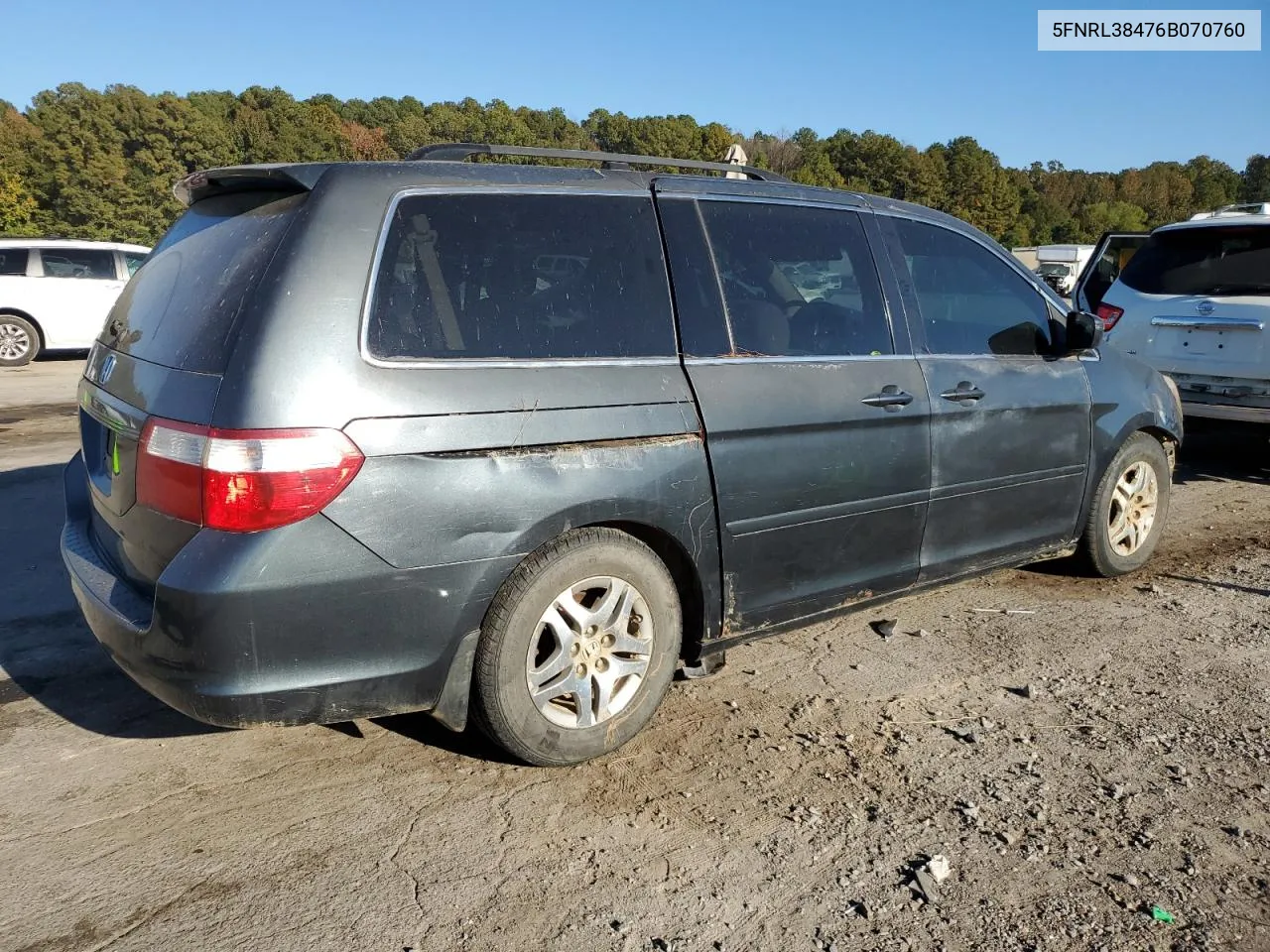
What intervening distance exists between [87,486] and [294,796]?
1.31 meters

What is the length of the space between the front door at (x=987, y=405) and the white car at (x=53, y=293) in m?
13.3

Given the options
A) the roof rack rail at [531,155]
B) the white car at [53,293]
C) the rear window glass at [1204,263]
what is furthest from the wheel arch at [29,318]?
the rear window glass at [1204,263]

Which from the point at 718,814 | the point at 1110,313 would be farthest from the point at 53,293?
the point at 718,814

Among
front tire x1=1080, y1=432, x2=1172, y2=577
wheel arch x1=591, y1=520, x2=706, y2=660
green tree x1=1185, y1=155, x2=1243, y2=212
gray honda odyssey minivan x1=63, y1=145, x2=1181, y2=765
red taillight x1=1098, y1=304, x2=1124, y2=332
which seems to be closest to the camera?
gray honda odyssey minivan x1=63, y1=145, x2=1181, y2=765

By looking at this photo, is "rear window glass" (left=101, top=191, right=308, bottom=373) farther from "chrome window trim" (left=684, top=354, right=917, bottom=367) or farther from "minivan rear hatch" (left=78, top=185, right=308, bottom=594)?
→ "chrome window trim" (left=684, top=354, right=917, bottom=367)

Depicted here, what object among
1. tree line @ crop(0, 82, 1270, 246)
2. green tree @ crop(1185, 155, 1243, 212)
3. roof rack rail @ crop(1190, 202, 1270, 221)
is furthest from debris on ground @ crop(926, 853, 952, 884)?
green tree @ crop(1185, 155, 1243, 212)

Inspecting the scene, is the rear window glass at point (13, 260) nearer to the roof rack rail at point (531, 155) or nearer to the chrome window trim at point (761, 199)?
the roof rack rail at point (531, 155)

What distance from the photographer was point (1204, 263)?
7348 mm

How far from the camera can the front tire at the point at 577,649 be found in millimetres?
2938

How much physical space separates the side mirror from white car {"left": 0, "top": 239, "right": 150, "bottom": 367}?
1352cm

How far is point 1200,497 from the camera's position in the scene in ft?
22.9

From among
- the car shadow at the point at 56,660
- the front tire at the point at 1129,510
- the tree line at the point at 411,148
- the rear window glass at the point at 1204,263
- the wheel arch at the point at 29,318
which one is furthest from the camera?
the tree line at the point at 411,148

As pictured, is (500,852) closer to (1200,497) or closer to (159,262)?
(159,262)

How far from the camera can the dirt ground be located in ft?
8.07
